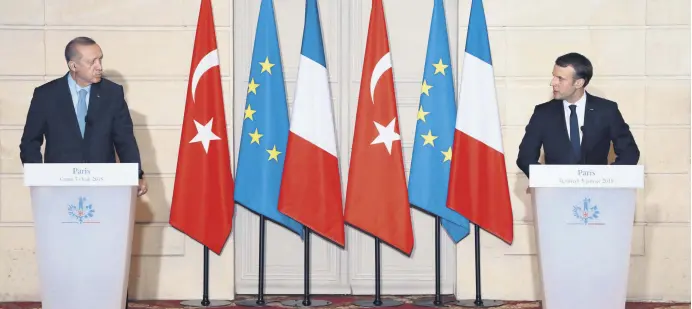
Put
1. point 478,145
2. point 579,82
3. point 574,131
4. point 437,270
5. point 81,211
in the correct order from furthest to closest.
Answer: point 437,270, point 478,145, point 574,131, point 579,82, point 81,211

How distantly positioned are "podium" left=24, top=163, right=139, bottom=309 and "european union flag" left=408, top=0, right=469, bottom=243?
2.21 m

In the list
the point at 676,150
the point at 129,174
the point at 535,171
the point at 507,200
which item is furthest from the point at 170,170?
the point at 676,150

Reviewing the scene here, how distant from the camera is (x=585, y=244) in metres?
5.42

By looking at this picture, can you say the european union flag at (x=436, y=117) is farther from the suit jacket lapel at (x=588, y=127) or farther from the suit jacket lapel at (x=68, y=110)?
the suit jacket lapel at (x=68, y=110)

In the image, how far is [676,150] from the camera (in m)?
6.95

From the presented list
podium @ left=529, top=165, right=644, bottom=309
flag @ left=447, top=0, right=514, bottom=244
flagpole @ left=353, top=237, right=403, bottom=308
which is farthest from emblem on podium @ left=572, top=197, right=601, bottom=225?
flagpole @ left=353, top=237, right=403, bottom=308

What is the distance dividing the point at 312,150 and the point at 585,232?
204 cm

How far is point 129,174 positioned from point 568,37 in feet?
10.8

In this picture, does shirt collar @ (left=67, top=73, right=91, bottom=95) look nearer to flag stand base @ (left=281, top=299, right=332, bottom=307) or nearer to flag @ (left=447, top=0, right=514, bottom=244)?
flag stand base @ (left=281, top=299, right=332, bottom=307)

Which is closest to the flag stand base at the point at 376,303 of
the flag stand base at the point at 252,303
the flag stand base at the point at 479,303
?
the flag stand base at the point at 479,303

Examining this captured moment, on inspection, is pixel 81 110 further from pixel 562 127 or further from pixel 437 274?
pixel 562 127

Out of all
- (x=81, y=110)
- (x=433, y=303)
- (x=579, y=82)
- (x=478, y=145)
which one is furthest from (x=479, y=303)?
(x=81, y=110)

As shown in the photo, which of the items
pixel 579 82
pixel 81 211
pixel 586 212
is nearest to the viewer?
pixel 81 211

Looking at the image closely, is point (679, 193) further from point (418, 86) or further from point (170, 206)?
point (170, 206)
